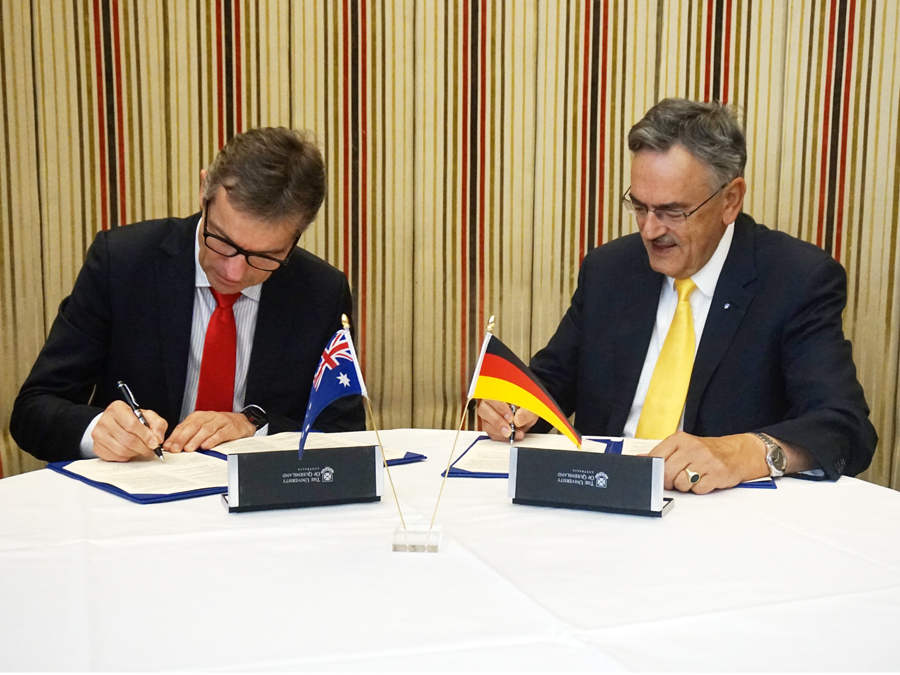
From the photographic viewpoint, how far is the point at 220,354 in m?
2.12

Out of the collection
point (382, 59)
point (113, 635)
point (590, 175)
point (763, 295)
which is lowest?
point (113, 635)

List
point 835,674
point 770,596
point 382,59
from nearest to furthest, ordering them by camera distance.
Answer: point 835,674, point 770,596, point 382,59

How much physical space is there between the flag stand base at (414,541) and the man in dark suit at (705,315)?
27.5 inches

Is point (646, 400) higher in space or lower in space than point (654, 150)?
lower

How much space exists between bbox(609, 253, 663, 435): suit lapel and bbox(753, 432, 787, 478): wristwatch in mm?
628

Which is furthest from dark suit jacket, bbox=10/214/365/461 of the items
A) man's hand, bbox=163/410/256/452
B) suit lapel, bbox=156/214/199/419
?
man's hand, bbox=163/410/256/452

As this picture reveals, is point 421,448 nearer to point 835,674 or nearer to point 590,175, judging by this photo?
point 835,674

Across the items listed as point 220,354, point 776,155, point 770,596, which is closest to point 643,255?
point 776,155

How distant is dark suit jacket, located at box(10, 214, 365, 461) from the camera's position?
2.07m

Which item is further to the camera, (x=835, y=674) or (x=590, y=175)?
(x=590, y=175)

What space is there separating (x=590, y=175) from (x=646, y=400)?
130cm

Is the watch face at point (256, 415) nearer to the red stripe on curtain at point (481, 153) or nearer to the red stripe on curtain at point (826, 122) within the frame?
the red stripe on curtain at point (481, 153)

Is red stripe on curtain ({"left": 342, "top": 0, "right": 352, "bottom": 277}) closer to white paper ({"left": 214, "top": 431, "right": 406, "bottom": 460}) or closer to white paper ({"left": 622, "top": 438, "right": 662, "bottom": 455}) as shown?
white paper ({"left": 214, "top": 431, "right": 406, "bottom": 460})

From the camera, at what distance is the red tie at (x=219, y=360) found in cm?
211
